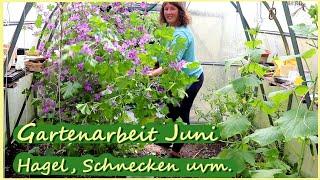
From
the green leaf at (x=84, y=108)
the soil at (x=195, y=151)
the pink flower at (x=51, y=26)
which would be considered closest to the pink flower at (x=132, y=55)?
the green leaf at (x=84, y=108)

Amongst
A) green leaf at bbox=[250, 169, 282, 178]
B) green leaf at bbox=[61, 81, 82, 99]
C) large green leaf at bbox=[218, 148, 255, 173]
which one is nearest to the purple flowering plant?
green leaf at bbox=[61, 81, 82, 99]

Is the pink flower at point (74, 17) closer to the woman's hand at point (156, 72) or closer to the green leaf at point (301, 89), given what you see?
the woman's hand at point (156, 72)

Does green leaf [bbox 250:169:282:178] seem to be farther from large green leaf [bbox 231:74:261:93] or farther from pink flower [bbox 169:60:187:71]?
pink flower [bbox 169:60:187:71]

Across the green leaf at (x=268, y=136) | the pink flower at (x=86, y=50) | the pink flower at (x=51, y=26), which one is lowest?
the green leaf at (x=268, y=136)

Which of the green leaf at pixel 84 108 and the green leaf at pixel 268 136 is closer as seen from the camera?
the green leaf at pixel 268 136

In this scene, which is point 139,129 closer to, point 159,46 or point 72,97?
point 159,46

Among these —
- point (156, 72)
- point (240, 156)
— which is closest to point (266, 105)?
point (240, 156)

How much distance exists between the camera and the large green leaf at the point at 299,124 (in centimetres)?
160

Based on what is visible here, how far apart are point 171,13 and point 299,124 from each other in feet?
4.45

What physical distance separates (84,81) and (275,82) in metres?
1.50

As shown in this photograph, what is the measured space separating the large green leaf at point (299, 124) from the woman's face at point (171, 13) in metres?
1.27

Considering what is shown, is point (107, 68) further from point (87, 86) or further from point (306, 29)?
point (306, 29)

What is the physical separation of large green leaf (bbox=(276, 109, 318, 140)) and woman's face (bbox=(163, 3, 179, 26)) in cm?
127

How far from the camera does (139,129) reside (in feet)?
5.65
